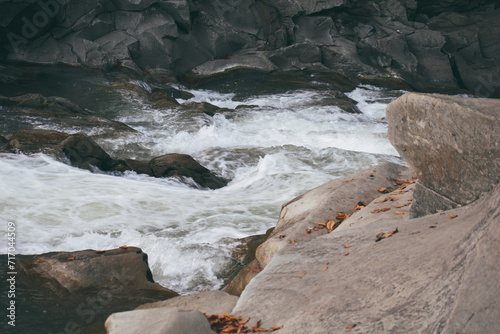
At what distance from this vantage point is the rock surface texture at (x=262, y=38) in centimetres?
1981

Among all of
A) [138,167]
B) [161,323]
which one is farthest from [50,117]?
[161,323]

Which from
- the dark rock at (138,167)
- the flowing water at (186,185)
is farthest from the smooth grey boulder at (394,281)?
the dark rock at (138,167)

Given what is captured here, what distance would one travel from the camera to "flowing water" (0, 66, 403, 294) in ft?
21.1

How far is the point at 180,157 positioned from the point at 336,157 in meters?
3.56

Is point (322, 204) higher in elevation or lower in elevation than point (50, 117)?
higher

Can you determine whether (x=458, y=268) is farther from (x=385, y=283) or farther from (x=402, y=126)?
(x=402, y=126)

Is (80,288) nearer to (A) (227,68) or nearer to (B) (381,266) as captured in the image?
(B) (381,266)

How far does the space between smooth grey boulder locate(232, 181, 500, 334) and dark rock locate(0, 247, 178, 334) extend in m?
1.54

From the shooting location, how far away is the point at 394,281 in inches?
125

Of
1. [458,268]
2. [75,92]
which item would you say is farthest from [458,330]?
[75,92]

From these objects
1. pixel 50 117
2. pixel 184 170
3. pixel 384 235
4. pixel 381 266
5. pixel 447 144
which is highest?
pixel 447 144

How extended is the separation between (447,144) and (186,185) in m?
6.13

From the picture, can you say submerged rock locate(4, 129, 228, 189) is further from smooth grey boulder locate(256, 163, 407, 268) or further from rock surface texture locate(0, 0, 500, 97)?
rock surface texture locate(0, 0, 500, 97)

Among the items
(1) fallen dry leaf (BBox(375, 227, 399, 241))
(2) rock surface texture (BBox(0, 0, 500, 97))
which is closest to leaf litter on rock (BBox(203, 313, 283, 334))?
(1) fallen dry leaf (BBox(375, 227, 399, 241))
